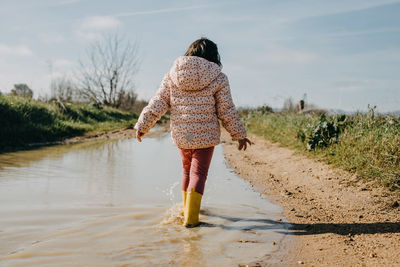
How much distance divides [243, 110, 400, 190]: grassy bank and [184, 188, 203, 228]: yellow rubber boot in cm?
210

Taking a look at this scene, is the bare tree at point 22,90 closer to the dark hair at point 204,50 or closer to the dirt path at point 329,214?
the dirt path at point 329,214

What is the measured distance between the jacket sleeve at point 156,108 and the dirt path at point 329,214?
4.98ft

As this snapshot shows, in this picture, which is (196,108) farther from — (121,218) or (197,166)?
(121,218)

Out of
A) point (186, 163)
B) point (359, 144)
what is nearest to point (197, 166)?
point (186, 163)

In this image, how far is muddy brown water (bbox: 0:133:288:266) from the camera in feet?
7.76

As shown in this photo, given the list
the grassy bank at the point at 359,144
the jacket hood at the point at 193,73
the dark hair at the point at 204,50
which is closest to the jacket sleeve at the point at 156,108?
the jacket hood at the point at 193,73

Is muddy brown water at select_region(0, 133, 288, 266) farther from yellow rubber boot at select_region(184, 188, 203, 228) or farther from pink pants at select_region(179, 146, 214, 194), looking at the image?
pink pants at select_region(179, 146, 214, 194)

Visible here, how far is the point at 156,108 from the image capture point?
333 centimetres

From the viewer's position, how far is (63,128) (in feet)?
31.1

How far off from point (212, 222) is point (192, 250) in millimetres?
682

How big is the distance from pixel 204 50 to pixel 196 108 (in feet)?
1.79

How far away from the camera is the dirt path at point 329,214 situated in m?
2.39

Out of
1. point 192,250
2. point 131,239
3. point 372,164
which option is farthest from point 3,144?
point 372,164

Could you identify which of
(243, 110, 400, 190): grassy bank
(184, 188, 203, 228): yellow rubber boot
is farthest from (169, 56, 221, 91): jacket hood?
(243, 110, 400, 190): grassy bank
